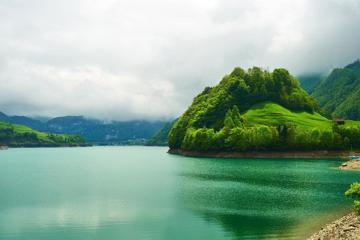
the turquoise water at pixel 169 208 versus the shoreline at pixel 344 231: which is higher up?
the shoreline at pixel 344 231

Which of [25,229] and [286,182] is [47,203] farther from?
[286,182]

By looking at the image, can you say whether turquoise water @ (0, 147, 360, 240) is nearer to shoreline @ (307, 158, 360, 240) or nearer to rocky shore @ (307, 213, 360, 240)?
shoreline @ (307, 158, 360, 240)

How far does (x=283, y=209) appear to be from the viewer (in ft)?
230

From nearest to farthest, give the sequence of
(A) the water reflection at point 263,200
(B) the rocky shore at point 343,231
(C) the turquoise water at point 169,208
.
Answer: (B) the rocky shore at point 343,231 < (C) the turquoise water at point 169,208 < (A) the water reflection at point 263,200

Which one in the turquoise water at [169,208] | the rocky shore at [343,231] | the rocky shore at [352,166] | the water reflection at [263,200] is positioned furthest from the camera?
the rocky shore at [352,166]

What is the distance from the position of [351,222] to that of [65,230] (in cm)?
3726

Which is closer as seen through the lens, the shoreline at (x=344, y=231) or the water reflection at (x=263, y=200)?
the shoreline at (x=344, y=231)

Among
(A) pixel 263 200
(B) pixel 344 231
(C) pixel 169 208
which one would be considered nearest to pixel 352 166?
(A) pixel 263 200

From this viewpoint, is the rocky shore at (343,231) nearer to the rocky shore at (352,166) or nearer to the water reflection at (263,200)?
the water reflection at (263,200)

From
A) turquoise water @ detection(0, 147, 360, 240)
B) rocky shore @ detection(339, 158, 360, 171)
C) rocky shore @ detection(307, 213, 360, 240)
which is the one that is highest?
rocky shore @ detection(339, 158, 360, 171)

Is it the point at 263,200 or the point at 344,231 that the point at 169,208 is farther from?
the point at 344,231

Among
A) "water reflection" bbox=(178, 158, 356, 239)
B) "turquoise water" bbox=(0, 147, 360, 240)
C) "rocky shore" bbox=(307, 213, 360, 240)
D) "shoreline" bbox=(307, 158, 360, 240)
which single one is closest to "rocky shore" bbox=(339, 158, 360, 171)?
"water reflection" bbox=(178, 158, 356, 239)

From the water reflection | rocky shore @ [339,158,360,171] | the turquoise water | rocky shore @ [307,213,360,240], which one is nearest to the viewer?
rocky shore @ [307,213,360,240]

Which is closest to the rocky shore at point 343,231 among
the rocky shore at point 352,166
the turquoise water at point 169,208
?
the turquoise water at point 169,208
